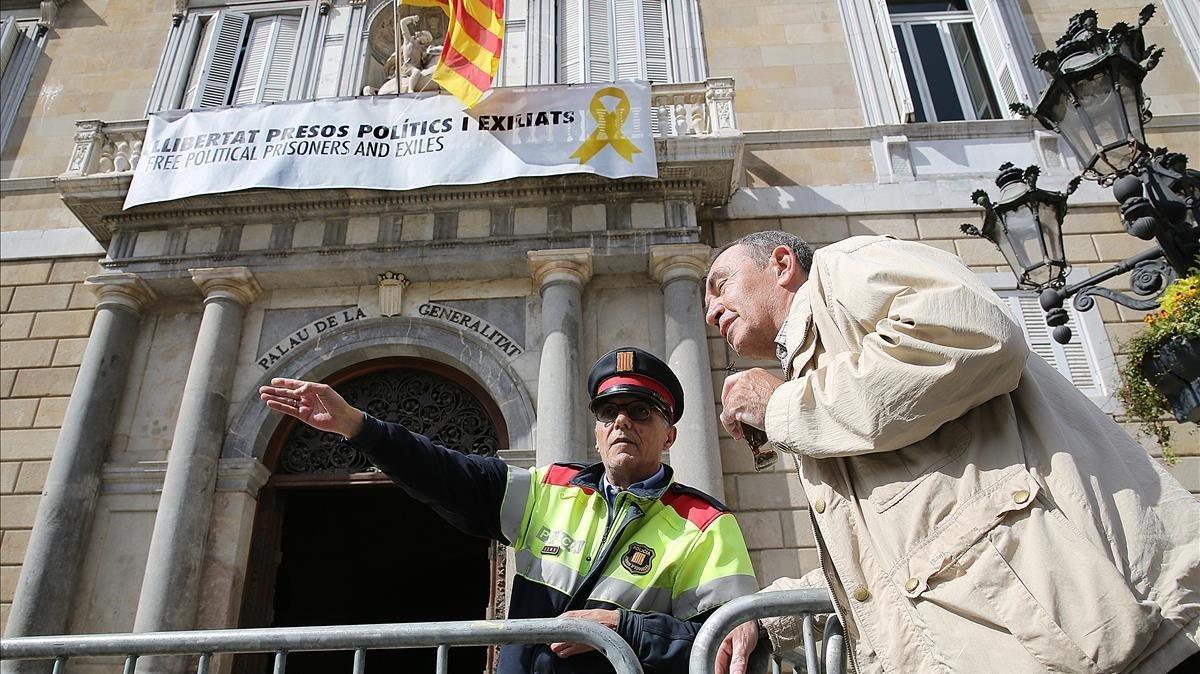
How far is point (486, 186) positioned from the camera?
8109 mm

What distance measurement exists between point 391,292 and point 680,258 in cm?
295

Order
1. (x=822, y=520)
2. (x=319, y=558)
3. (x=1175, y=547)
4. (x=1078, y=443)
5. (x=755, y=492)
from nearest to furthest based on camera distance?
(x=1175, y=547) → (x=1078, y=443) → (x=822, y=520) → (x=755, y=492) → (x=319, y=558)

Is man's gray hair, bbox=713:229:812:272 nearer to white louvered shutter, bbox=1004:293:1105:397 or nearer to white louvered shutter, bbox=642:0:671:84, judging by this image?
white louvered shutter, bbox=1004:293:1105:397

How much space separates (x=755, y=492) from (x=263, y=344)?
510 cm

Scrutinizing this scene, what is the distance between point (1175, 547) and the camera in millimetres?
1587

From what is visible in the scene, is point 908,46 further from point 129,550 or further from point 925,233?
point 129,550

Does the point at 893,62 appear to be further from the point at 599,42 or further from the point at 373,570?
the point at 373,570

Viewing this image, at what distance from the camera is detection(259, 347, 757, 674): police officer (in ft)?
8.54

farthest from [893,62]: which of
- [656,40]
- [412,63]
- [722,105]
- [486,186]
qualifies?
[412,63]

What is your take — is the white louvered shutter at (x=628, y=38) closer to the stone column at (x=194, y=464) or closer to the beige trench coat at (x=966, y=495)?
the stone column at (x=194, y=464)

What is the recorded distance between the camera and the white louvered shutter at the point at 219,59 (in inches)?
397

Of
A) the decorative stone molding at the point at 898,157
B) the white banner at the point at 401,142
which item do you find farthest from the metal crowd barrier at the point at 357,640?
the decorative stone molding at the point at 898,157

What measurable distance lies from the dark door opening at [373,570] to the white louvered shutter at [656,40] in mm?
5806

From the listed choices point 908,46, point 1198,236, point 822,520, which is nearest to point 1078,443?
point 822,520
